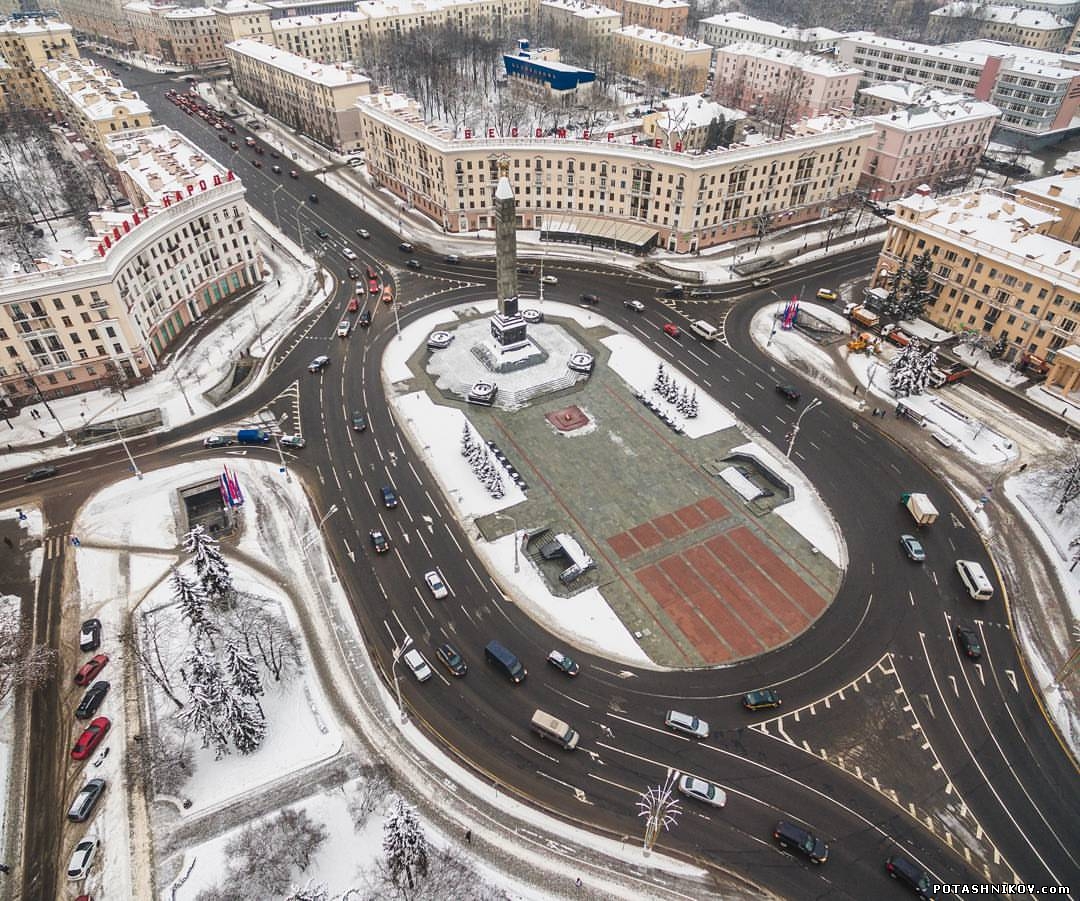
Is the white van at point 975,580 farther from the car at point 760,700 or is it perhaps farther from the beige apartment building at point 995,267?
the beige apartment building at point 995,267

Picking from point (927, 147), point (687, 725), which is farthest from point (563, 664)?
A: point (927, 147)

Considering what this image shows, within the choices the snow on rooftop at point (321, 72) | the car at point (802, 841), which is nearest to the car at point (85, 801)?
the car at point (802, 841)

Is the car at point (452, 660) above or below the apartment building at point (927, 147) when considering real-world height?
below

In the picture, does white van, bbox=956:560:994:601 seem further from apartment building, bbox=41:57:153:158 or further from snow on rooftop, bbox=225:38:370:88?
snow on rooftop, bbox=225:38:370:88

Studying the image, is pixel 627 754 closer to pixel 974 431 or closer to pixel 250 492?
pixel 250 492

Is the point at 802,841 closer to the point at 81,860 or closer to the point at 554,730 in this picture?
the point at 554,730

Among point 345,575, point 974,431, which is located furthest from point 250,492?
point 974,431

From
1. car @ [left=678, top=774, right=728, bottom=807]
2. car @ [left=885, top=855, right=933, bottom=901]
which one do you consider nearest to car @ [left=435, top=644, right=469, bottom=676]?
car @ [left=678, top=774, right=728, bottom=807]
